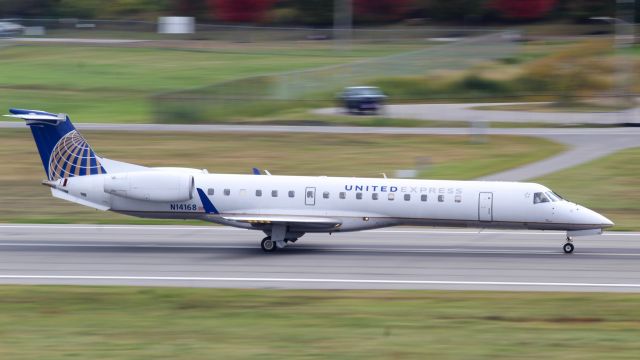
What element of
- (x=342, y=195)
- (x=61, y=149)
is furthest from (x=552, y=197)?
(x=61, y=149)

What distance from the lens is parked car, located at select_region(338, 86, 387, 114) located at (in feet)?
209

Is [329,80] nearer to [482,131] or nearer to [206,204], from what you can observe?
[482,131]

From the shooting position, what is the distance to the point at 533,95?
2869 inches

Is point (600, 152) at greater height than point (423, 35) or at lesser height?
lesser

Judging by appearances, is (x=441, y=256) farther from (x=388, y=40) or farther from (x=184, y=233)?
(x=388, y=40)

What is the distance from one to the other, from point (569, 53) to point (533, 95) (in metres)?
10.9

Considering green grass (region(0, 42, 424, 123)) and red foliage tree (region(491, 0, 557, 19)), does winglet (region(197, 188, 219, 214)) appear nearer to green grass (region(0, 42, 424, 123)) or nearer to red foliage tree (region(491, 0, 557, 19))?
green grass (region(0, 42, 424, 123))

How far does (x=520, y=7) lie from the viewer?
341 ft

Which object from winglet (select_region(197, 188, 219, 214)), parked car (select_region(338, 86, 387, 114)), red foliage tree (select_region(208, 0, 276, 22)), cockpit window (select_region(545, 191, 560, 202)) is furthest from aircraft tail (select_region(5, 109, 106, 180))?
red foliage tree (select_region(208, 0, 276, 22))

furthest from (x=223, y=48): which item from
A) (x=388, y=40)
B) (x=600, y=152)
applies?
(x=600, y=152)

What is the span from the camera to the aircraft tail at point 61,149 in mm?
32062

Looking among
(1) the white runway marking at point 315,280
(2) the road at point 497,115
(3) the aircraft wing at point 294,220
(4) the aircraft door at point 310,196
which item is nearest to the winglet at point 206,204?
(3) the aircraft wing at point 294,220

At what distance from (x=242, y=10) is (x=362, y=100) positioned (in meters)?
46.6

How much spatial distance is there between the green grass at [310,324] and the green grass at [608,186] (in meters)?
13.8
